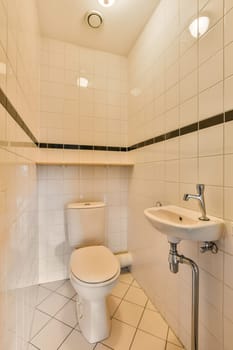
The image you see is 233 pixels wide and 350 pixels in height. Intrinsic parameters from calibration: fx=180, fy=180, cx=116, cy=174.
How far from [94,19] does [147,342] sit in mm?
2545

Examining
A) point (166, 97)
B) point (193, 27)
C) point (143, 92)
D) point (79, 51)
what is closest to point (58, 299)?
point (166, 97)

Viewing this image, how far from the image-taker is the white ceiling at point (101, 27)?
57.7 inches

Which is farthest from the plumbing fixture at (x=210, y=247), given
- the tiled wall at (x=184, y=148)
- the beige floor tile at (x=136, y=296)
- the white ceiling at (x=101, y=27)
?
the white ceiling at (x=101, y=27)

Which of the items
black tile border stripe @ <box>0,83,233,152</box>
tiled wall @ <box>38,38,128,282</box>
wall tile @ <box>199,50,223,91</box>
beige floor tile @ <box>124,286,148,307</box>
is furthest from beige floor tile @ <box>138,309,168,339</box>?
wall tile @ <box>199,50,223,91</box>

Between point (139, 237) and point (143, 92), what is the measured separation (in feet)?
4.71

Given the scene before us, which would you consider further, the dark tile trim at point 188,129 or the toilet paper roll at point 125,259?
the toilet paper roll at point 125,259

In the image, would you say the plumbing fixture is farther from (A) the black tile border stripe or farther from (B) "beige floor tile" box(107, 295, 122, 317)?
(B) "beige floor tile" box(107, 295, 122, 317)

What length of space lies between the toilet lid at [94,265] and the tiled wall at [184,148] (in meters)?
0.41

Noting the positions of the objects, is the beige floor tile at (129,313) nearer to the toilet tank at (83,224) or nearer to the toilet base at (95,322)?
the toilet base at (95,322)

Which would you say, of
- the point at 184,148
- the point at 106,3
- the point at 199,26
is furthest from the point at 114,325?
the point at 106,3

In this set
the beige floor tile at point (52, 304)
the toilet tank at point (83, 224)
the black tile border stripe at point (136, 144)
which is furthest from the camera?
the toilet tank at point (83, 224)

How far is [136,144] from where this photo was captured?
6.26 ft

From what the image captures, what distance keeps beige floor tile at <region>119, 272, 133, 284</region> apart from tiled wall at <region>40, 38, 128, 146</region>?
1.46 meters

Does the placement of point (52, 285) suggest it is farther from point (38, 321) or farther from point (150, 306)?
point (150, 306)
